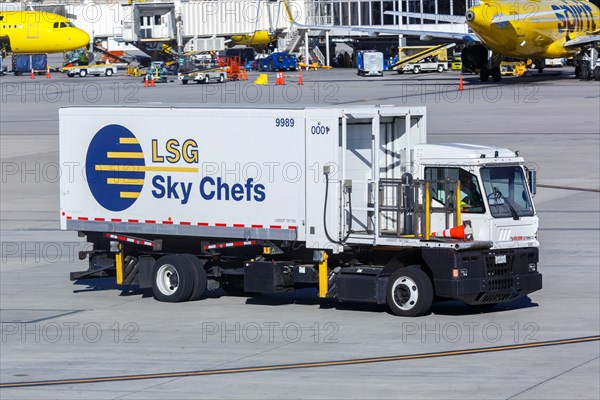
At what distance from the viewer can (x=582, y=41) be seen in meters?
83.9

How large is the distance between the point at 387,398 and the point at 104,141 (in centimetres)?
1069

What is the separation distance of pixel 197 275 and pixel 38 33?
96077mm

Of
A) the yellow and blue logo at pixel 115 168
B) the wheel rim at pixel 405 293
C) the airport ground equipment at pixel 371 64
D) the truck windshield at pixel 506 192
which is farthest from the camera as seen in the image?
the airport ground equipment at pixel 371 64

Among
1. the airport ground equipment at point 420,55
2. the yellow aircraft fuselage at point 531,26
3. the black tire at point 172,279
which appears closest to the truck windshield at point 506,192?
the black tire at point 172,279

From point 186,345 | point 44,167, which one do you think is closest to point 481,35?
point 44,167

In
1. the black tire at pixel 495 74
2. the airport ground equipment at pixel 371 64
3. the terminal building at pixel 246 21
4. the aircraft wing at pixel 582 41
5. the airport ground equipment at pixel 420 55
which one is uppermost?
the terminal building at pixel 246 21

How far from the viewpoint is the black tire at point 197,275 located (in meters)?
23.4

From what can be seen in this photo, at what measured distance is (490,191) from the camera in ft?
71.1

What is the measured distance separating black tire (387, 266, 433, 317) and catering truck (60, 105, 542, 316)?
0.02 metres

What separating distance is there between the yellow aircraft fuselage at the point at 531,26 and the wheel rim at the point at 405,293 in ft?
197

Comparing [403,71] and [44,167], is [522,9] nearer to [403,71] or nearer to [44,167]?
[403,71]

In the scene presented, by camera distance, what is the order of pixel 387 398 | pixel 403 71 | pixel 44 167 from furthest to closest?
pixel 403 71, pixel 44 167, pixel 387 398

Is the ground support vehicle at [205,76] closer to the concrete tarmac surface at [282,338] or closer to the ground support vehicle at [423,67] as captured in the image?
the ground support vehicle at [423,67]

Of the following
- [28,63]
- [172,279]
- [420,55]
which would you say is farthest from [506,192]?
[28,63]
